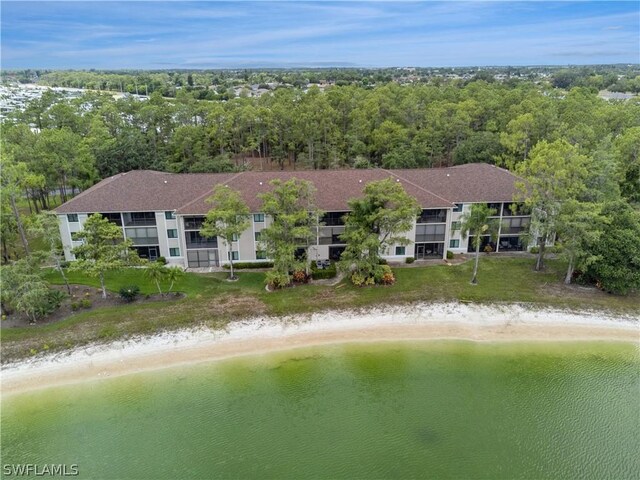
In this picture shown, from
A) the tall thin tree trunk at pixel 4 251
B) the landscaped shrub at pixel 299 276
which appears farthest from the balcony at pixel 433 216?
the tall thin tree trunk at pixel 4 251

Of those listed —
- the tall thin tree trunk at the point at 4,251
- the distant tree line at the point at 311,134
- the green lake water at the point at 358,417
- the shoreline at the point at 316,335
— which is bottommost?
the green lake water at the point at 358,417

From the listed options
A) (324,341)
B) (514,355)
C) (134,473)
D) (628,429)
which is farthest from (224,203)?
(628,429)

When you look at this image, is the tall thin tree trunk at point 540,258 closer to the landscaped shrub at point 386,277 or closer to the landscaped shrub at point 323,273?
the landscaped shrub at point 386,277

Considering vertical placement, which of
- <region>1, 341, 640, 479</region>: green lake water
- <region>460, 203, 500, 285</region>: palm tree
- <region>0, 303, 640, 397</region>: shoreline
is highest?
<region>460, 203, 500, 285</region>: palm tree

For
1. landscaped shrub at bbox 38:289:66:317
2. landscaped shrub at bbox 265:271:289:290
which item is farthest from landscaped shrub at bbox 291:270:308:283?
landscaped shrub at bbox 38:289:66:317

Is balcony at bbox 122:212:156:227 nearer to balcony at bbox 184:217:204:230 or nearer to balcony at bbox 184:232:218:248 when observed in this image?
balcony at bbox 184:217:204:230

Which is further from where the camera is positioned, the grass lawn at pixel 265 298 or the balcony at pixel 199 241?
the balcony at pixel 199 241

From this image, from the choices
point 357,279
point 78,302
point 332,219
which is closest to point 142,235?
point 78,302
